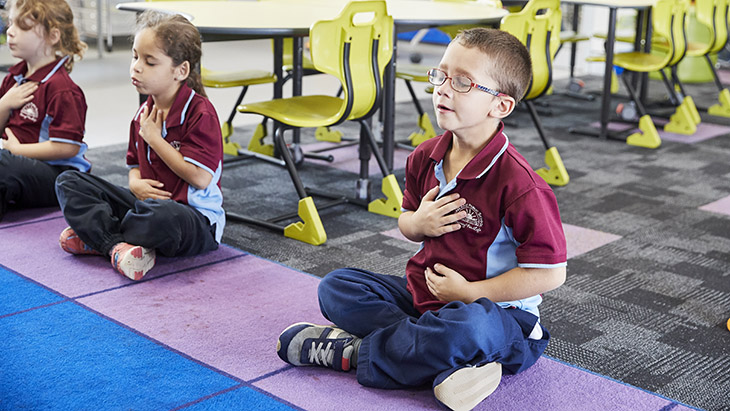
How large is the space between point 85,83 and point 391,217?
3.27 m

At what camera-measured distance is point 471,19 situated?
9.51 feet

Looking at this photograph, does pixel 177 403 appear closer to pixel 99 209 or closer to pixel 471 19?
pixel 99 209

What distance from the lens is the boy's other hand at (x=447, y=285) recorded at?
1526mm

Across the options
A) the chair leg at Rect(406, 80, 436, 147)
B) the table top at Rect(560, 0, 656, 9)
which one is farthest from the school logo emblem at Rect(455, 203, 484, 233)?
the table top at Rect(560, 0, 656, 9)

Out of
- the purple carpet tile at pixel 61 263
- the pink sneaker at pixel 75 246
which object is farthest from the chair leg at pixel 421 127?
the pink sneaker at pixel 75 246

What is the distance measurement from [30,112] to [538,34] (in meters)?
1.90

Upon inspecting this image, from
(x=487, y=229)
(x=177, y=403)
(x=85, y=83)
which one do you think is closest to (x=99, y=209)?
(x=177, y=403)

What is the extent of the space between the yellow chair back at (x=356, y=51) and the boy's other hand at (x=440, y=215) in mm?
1002

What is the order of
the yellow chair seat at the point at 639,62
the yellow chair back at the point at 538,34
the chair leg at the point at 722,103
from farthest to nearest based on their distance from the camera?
1. the chair leg at the point at 722,103
2. the yellow chair seat at the point at 639,62
3. the yellow chair back at the point at 538,34

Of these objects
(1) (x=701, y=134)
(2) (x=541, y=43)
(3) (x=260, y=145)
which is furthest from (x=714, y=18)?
(3) (x=260, y=145)

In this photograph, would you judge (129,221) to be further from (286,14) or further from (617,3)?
(617,3)

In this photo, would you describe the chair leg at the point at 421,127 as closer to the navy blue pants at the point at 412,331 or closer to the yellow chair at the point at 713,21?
the yellow chair at the point at 713,21

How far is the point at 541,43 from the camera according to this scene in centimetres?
323

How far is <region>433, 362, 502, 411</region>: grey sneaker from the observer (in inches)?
57.0
